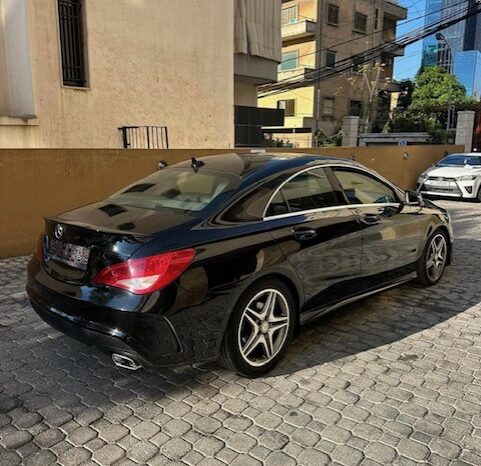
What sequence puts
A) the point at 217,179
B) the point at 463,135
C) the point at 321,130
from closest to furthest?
the point at 217,179 < the point at 463,135 < the point at 321,130

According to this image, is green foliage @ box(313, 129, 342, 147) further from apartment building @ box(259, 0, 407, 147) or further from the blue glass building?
the blue glass building

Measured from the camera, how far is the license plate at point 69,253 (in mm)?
2979

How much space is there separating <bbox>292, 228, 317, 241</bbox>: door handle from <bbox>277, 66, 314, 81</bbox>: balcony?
3479cm

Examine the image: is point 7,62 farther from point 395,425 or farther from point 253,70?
point 395,425

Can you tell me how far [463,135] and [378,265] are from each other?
1822 centimetres

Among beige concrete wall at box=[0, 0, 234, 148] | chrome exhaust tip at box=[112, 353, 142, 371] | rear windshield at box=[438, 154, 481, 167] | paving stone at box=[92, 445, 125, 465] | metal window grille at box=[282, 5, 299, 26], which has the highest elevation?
metal window grille at box=[282, 5, 299, 26]

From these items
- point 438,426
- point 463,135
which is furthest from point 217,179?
point 463,135

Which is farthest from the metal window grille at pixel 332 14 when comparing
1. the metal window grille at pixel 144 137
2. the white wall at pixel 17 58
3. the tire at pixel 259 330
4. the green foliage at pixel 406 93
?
the tire at pixel 259 330

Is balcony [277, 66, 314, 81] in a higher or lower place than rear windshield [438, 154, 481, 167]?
higher

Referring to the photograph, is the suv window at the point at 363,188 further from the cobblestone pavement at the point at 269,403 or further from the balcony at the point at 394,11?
the balcony at the point at 394,11

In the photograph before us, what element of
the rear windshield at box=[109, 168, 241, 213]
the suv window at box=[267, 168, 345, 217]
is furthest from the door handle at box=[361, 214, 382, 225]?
the rear windshield at box=[109, 168, 241, 213]

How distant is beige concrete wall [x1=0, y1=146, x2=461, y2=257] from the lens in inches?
253

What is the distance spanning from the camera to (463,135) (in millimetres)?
20109

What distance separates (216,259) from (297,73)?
3605 cm
